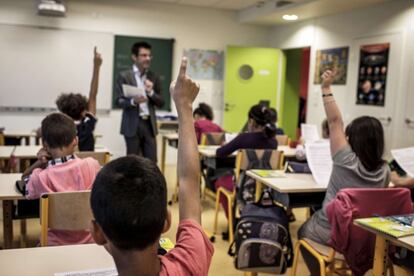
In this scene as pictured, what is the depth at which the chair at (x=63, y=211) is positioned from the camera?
182 centimetres

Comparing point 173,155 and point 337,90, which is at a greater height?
point 337,90

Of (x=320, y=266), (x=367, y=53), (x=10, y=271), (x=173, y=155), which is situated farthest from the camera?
(x=173, y=155)

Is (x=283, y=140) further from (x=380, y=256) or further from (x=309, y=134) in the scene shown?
(x=380, y=256)

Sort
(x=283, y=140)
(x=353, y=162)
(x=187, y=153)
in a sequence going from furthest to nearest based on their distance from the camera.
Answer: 1. (x=283, y=140)
2. (x=353, y=162)
3. (x=187, y=153)

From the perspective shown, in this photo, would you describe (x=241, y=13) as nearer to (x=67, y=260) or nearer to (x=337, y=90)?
(x=337, y=90)

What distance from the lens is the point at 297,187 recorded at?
267 cm

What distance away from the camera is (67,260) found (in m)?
1.41

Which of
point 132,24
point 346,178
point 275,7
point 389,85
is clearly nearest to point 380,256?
point 346,178

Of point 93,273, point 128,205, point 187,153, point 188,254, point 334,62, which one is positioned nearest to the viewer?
point 128,205

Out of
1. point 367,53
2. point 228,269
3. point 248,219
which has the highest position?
point 367,53

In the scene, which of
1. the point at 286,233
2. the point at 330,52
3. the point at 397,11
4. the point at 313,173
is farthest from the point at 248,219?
the point at 330,52

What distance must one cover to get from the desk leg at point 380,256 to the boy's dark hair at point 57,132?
1576mm

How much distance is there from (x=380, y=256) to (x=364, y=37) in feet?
14.6

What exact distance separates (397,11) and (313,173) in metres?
3.27
